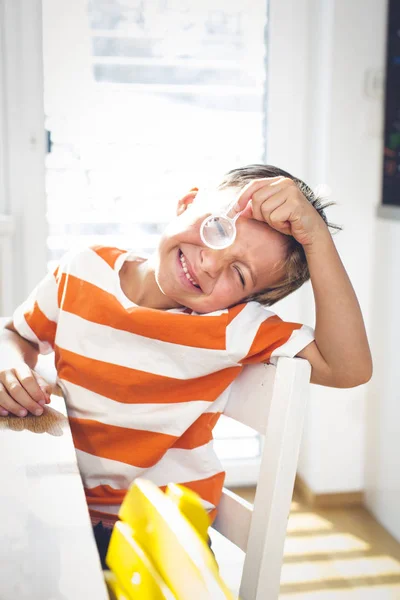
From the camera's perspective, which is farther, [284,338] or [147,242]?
[147,242]

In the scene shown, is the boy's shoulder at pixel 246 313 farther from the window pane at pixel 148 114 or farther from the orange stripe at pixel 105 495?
the window pane at pixel 148 114

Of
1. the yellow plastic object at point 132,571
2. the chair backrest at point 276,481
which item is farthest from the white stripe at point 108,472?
the yellow plastic object at point 132,571

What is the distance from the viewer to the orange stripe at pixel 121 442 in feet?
3.13

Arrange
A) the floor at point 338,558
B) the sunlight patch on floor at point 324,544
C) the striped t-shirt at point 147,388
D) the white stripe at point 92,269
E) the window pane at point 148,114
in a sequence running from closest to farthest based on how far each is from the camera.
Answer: the striped t-shirt at point 147,388 → the white stripe at point 92,269 → the floor at point 338,558 → the sunlight patch on floor at point 324,544 → the window pane at point 148,114

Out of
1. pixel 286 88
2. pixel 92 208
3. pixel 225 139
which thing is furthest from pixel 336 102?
pixel 92 208

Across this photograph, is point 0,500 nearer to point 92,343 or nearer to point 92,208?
point 92,343

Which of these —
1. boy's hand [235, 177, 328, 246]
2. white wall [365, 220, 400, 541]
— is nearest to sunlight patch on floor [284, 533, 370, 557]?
white wall [365, 220, 400, 541]

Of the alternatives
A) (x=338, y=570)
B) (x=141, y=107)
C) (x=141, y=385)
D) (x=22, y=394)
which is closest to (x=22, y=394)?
(x=22, y=394)

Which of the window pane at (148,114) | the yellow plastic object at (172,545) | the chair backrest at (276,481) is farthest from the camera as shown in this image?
the window pane at (148,114)

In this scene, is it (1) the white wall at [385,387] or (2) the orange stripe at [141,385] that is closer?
(2) the orange stripe at [141,385]

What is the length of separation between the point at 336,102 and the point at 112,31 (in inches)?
27.4

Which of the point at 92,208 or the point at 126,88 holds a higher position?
the point at 126,88

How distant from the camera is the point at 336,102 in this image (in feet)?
6.56

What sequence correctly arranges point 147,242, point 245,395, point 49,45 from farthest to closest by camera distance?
1. point 147,242
2. point 49,45
3. point 245,395
